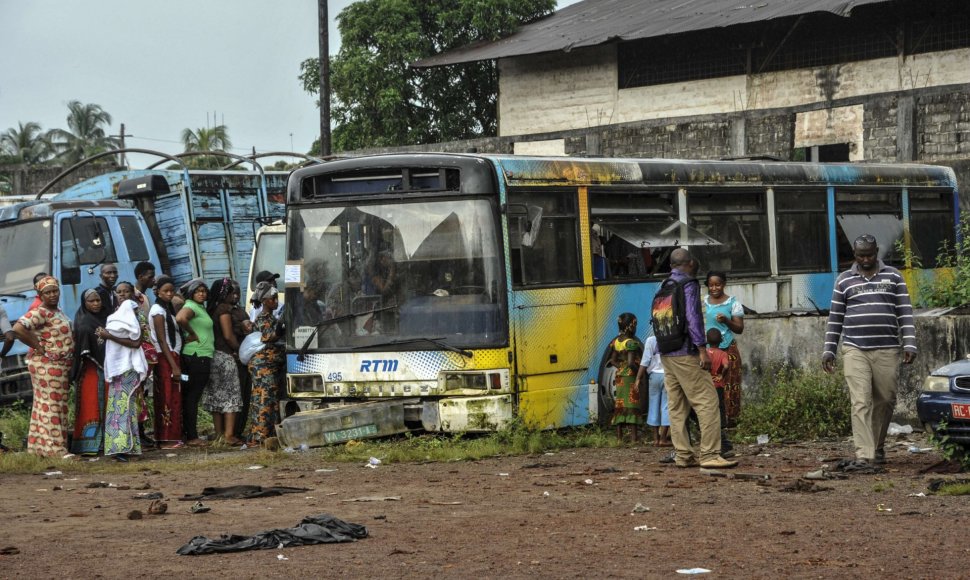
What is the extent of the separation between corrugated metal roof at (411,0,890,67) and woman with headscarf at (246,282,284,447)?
14.1 m

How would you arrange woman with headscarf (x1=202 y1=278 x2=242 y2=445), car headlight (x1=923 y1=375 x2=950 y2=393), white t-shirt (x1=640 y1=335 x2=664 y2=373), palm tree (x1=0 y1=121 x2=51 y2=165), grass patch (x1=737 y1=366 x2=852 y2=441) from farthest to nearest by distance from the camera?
1. palm tree (x1=0 y1=121 x2=51 y2=165)
2. woman with headscarf (x1=202 y1=278 x2=242 y2=445)
3. grass patch (x1=737 y1=366 x2=852 y2=441)
4. white t-shirt (x1=640 y1=335 x2=664 y2=373)
5. car headlight (x1=923 y1=375 x2=950 y2=393)

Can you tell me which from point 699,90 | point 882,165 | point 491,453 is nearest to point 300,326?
point 491,453

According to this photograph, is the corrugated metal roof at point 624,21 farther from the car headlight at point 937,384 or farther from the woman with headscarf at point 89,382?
the woman with headscarf at point 89,382

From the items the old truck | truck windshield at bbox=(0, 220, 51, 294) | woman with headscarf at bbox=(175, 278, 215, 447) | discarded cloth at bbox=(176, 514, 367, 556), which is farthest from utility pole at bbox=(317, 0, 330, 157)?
discarded cloth at bbox=(176, 514, 367, 556)

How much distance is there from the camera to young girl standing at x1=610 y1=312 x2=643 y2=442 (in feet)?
41.4

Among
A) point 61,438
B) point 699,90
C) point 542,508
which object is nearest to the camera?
point 542,508

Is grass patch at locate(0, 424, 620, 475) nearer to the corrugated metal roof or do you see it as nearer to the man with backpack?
the man with backpack

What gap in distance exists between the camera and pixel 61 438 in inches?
509

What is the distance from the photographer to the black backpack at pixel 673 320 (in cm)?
1098

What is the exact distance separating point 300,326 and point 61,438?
2.37 metres

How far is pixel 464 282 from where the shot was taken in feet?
40.8

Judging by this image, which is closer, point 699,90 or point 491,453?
point 491,453

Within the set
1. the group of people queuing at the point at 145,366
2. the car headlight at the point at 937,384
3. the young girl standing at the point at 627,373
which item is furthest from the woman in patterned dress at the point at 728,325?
the group of people queuing at the point at 145,366

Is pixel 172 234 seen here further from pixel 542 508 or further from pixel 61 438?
pixel 542 508
